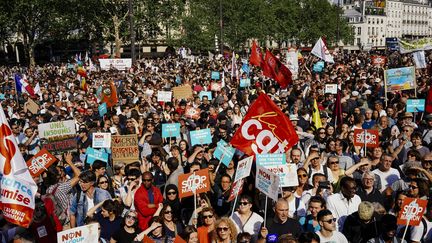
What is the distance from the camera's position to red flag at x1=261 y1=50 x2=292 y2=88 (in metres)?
15.7

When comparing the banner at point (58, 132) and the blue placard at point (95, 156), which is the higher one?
the banner at point (58, 132)

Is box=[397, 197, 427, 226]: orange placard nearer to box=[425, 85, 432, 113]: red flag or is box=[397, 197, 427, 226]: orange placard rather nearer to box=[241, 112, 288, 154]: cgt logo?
box=[241, 112, 288, 154]: cgt logo

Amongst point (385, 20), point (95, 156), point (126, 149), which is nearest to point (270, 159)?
point (126, 149)

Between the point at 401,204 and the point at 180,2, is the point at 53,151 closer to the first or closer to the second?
the point at 401,204

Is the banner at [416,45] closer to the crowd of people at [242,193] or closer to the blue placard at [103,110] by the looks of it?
the crowd of people at [242,193]

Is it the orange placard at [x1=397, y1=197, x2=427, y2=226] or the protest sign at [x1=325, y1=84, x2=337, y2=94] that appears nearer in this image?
the orange placard at [x1=397, y1=197, x2=427, y2=226]

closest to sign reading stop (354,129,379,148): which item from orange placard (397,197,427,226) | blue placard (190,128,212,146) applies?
blue placard (190,128,212,146)

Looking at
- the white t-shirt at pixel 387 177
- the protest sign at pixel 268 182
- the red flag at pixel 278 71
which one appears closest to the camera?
the protest sign at pixel 268 182

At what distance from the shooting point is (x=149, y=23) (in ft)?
179

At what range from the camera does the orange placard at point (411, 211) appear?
559 cm

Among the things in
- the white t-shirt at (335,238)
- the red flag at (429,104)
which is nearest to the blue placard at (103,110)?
the red flag at (429,104)

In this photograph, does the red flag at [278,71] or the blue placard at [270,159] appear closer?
the blue placard at [270,159]

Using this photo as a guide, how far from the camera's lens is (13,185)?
206 inches

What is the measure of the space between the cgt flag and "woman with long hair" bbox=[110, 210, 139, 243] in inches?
52.9
